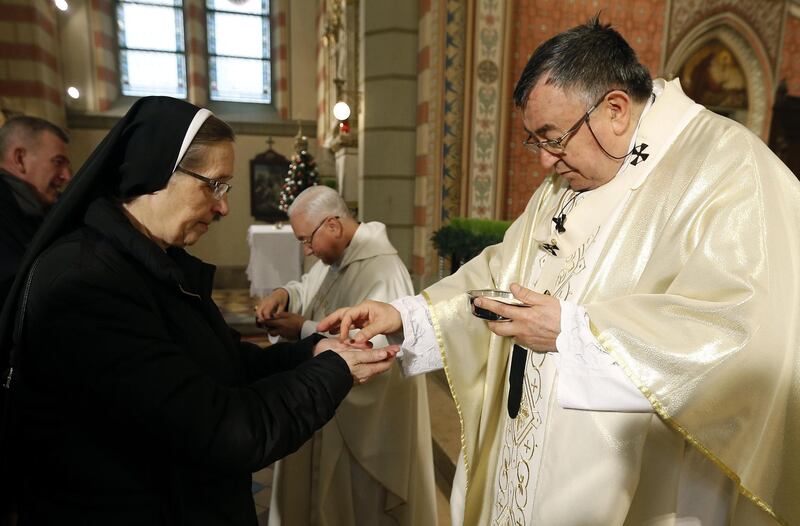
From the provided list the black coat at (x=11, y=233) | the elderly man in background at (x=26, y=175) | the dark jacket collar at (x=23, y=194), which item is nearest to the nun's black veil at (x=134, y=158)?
the black coat at (x=11, y=233)

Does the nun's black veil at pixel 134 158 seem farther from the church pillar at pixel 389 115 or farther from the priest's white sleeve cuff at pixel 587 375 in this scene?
the church pillar at pixel 389 115

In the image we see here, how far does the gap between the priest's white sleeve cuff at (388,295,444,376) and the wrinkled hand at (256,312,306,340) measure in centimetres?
76

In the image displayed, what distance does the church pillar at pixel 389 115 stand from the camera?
616 centimetres

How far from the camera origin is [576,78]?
1.31 meters

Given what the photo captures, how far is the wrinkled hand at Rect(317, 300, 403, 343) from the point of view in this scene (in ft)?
5.29

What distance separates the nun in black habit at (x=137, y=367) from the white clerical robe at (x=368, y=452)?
33.3 inches

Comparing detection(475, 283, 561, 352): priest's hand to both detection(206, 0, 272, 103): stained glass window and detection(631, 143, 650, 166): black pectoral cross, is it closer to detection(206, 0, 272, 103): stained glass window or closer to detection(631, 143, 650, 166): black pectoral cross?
detection(631, 143, 650, 166): black pectoral cross

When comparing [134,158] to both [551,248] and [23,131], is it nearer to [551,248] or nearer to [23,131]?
[551,248]

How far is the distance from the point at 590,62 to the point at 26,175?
10.1 feet

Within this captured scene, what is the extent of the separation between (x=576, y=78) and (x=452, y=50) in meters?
5.03

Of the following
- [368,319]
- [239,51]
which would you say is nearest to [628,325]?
[368,319]

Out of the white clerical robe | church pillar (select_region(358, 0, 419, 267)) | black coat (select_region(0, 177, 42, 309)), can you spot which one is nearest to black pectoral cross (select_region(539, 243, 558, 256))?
the white clerical robe

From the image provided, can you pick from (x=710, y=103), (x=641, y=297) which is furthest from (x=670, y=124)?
(x=710, y=103)

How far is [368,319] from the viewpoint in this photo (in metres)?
1.67
